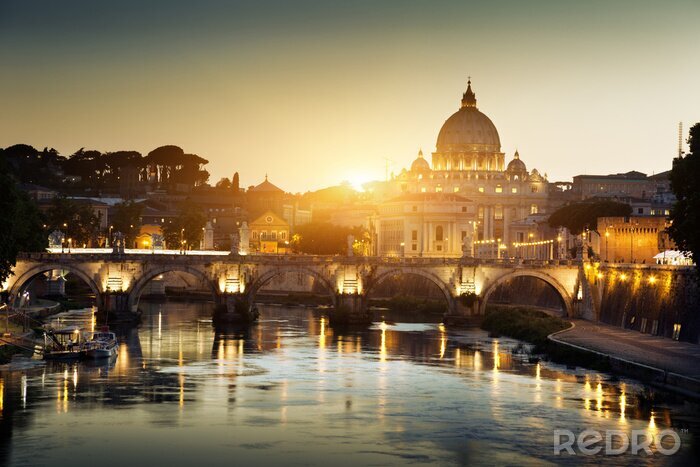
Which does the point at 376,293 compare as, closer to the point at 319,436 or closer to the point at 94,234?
the point at 94,234

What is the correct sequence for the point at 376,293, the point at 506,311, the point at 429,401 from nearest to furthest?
the point at 429,401 < the point at 506,311 < the point at 376,293

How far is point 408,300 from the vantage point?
309 feet

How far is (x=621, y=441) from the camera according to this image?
37281 mm

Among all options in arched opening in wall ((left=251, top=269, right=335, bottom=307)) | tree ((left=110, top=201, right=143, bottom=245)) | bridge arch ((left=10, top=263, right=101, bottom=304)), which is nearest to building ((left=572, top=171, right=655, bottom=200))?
tree ((left=110, top=201, right=143, bottom=245))

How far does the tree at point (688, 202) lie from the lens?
47625 millimetres

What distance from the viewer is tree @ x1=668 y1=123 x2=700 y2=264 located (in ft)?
156

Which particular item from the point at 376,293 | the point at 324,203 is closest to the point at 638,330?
the point at 376,293

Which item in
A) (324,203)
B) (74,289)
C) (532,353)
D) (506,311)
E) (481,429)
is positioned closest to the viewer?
(481,429)

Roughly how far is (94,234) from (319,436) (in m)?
80.1

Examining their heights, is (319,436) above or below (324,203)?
below

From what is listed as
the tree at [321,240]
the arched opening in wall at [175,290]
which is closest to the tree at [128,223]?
the arched opening in wall at [175,290]

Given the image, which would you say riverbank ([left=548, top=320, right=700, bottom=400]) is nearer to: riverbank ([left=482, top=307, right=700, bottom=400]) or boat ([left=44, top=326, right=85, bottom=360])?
riverbank ([left=482, top=307, right=700, bottom=400])

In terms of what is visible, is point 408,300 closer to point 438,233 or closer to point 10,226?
point 10,226

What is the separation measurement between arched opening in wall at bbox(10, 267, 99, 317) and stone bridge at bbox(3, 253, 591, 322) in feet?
2.34
